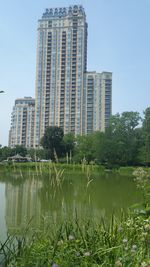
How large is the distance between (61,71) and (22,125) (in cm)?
1556

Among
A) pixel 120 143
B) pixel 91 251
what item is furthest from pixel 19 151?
pixel 91 251

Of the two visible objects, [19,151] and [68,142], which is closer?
[68,142]

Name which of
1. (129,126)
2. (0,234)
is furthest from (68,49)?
(0,234)

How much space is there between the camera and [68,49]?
203ft

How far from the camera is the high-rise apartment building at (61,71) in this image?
59719 mm

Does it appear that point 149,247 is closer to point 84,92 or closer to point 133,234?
point 133,234

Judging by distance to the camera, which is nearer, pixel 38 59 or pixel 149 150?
pixel 149 150

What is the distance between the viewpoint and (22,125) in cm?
6731

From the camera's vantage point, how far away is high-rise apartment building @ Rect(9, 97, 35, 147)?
65.0 metres

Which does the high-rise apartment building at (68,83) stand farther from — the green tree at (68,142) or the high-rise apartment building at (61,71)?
the green tree at (68,142)

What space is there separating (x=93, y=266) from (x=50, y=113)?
192ft

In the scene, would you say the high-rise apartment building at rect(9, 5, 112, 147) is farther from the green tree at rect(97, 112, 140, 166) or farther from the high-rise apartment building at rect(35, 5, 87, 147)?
the green tree at rect(97, 112, 140, 166)

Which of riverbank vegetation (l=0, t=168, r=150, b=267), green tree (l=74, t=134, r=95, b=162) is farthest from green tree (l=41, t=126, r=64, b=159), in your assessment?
riverbank vegetation (l=0, t=168, r=150, b=267)

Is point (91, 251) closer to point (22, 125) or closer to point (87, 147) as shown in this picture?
point (87, 147)
